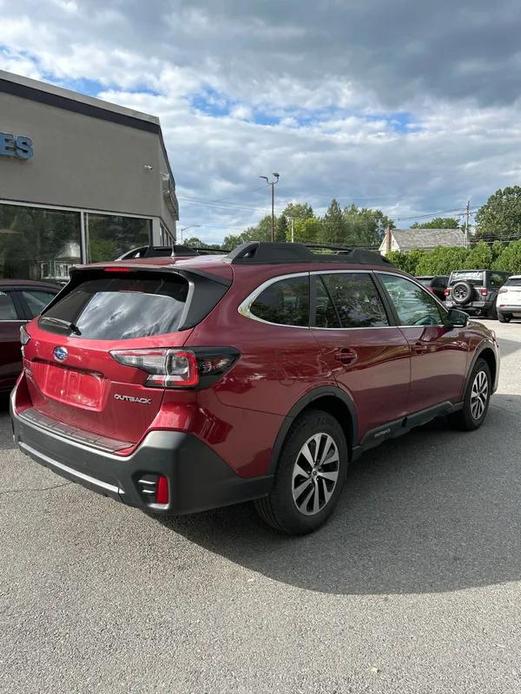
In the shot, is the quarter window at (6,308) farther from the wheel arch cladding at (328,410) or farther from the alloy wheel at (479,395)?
the alloy wheel at (479,395)

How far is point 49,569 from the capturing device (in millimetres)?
2914

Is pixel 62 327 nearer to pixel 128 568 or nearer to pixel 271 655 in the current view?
pixel 128 568

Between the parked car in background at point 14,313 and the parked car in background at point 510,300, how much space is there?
1482 cm

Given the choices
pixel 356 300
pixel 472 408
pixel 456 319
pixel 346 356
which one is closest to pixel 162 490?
pixel 346 356

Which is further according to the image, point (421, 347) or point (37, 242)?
point (37, 242)

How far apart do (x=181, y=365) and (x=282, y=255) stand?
46.8 inches

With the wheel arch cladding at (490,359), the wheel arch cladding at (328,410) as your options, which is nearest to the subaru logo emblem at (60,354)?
the wheel arch cladding at (328,410)

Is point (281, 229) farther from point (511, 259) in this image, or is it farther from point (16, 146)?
point (16, 146)

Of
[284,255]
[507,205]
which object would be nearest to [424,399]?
[284,255]

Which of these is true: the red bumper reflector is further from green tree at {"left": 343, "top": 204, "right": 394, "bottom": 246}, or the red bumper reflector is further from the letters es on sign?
green tree at {"left": 343, "top": 204, "right": 394, "bottom": 246}

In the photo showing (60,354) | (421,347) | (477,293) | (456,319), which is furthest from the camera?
(477,293)

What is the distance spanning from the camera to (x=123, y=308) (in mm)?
3004

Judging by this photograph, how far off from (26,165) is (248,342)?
1020cm

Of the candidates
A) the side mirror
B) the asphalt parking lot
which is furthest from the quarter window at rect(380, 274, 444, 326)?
the asphalt parking lot
